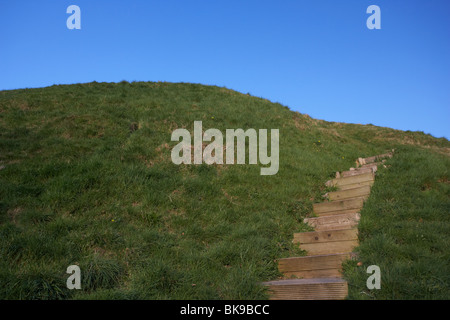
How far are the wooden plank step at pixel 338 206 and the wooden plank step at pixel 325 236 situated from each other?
1.19 m

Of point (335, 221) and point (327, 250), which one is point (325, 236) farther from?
point (335, 221)

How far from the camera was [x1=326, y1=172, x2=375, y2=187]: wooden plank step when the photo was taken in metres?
7.89

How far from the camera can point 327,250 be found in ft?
19.0

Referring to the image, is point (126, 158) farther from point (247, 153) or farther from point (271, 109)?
point (271, 109)

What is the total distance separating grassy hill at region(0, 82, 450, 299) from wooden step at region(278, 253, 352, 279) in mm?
219

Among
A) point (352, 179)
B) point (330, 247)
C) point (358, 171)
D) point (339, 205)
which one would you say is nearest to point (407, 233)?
point (330, 247)

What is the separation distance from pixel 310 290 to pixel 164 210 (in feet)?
11.3

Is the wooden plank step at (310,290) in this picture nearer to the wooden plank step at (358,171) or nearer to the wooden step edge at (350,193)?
the wooden step edge at (350,193)

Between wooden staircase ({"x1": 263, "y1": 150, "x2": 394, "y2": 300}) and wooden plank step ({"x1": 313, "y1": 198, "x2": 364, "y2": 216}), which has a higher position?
wooden plank step ({"x1": 313, "y1": 198, "x2": 364, "y2": 216})

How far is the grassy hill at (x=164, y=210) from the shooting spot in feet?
14.8

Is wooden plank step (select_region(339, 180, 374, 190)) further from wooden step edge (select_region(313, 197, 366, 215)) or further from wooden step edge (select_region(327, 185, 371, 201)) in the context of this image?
wooden step edge (select_region(313, 197, 366, 215))

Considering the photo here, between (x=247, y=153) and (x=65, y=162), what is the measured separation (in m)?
5.10

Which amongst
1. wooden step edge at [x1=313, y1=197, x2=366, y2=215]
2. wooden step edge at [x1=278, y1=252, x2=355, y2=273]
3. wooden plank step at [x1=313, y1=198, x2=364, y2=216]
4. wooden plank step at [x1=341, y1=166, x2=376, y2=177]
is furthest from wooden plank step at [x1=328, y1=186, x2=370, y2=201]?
wooden step edge at [x1=278, y1=252, x2=355, y2=273]
